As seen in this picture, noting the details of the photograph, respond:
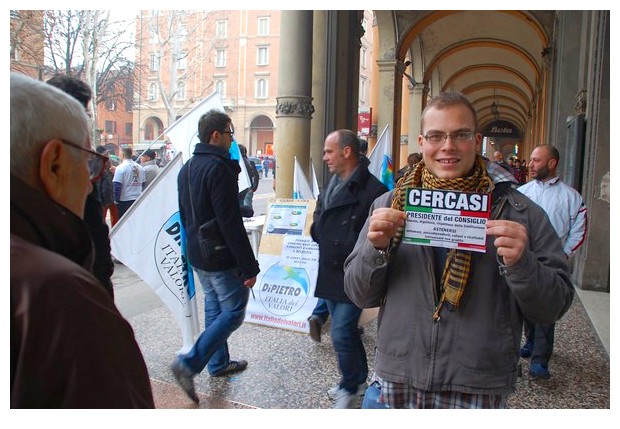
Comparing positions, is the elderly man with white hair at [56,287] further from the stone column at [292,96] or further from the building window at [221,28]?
the building window at [221,28]

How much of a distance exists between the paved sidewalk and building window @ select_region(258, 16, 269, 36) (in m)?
43.3

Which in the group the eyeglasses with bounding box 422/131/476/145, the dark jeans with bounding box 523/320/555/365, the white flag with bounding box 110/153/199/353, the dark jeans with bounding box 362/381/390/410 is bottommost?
the dark jeans with bounding box 523/320/555/365

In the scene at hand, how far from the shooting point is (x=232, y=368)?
4.44 m

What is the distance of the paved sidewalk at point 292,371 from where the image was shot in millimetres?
3961

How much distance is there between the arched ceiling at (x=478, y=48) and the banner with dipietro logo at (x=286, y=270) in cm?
1136

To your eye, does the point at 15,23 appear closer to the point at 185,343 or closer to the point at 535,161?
the point at 185,343

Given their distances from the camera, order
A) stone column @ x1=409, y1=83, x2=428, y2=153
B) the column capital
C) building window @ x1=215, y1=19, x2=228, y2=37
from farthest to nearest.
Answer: building window @ x1=215, y1=19, x2=228, y2=37 → stone column @ x1=409, y1=83, x2=428, y2=153 → the column capital

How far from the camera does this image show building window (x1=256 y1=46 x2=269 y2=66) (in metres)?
46.5

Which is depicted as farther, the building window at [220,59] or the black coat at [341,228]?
the building window at [220,59]

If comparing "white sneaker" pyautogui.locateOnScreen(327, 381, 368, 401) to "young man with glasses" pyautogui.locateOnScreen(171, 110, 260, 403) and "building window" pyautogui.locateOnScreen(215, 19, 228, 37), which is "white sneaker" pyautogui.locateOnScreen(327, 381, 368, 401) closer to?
"young man with glasses" pyautogui.locateOnScreen(171, 110, 260, 403)

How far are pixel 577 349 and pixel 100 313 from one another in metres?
5.23

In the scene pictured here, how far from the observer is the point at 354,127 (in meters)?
10.9

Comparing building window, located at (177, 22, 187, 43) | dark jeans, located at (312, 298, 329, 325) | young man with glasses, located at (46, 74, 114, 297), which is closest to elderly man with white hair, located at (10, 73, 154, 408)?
young man with glasses, located at (46, 74, 114, 297)

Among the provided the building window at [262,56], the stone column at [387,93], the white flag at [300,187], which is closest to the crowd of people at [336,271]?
the white flag at [300,187]
